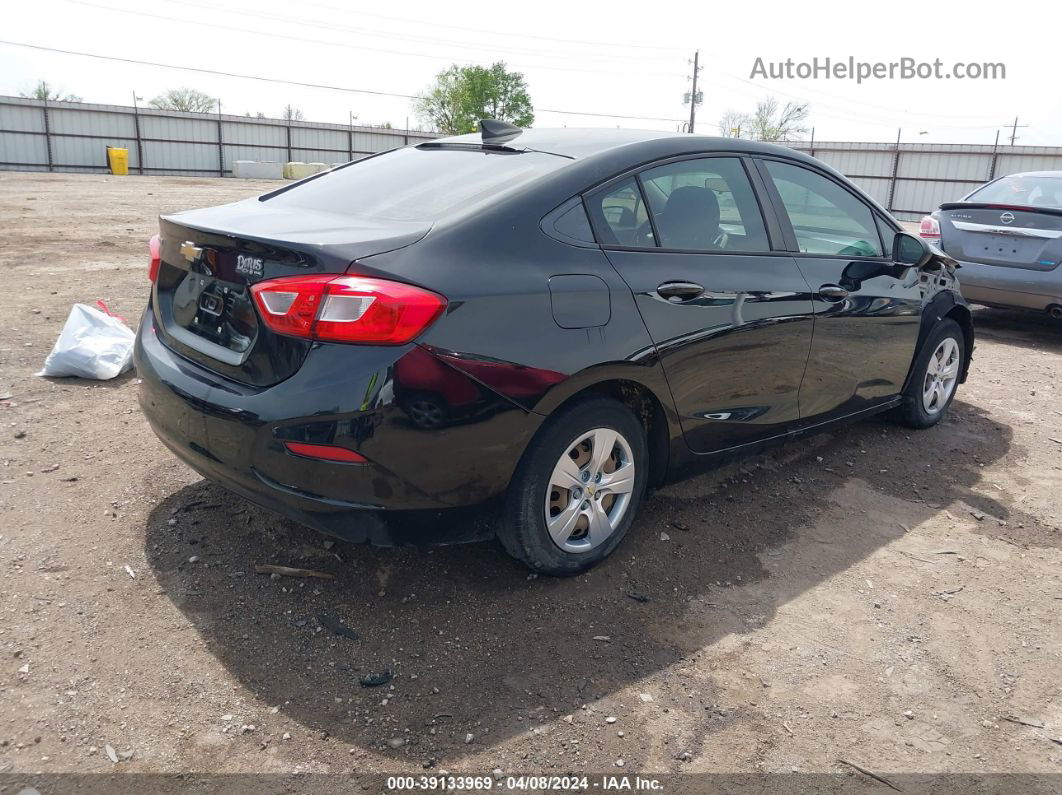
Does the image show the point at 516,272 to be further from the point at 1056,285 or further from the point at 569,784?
the point at 1056,285

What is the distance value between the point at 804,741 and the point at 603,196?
6.31 ft

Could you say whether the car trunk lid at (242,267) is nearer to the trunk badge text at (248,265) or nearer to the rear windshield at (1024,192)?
the trunk badge text at (248,265)

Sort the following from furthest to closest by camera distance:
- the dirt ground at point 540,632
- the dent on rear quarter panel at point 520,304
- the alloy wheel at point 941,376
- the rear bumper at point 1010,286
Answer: the rear bumper at point 1010,286 < the alloy wheel at point 941,376 < the dent on rear quarter panel at point 520,304 < the dirt ground at point 540,632

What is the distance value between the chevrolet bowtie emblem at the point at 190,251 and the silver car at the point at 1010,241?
6.75 metres

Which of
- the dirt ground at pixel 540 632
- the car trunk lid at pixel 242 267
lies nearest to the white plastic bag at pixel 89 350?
the dirt ground at pixel 540 632

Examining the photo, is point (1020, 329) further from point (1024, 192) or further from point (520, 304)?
point (520, 304)

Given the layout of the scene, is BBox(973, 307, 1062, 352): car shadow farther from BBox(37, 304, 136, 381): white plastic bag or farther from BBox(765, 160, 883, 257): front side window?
BBox(37, 304, 136, 381): white plastic bag

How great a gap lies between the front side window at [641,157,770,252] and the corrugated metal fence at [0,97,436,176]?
120 feet

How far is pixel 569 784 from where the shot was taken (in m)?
2.20

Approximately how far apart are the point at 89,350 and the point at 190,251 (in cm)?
257

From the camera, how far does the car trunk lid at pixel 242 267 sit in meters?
2.55

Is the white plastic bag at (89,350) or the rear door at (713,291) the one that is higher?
the rear door at (713,291)

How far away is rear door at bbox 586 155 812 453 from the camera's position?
3115mm

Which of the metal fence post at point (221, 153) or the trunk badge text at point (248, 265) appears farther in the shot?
the metal fence post at point (221, 153)
